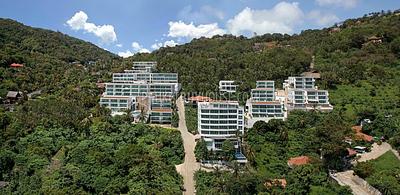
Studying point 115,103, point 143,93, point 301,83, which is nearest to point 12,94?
point 115,103

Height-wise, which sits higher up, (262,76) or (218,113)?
(262,76)

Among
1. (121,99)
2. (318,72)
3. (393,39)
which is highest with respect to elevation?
(393,39)

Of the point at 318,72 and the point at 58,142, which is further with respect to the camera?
the point at 318,72

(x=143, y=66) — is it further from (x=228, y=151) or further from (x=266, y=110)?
(x=228, y=151)

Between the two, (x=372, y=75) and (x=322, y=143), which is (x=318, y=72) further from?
(x=322, y=143)

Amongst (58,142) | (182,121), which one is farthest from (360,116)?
(58,142)

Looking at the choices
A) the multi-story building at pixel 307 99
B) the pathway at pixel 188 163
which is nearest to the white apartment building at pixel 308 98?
the multi-story building at pixel 307 99

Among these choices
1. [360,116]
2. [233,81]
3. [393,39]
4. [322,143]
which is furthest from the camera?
[393,39]
